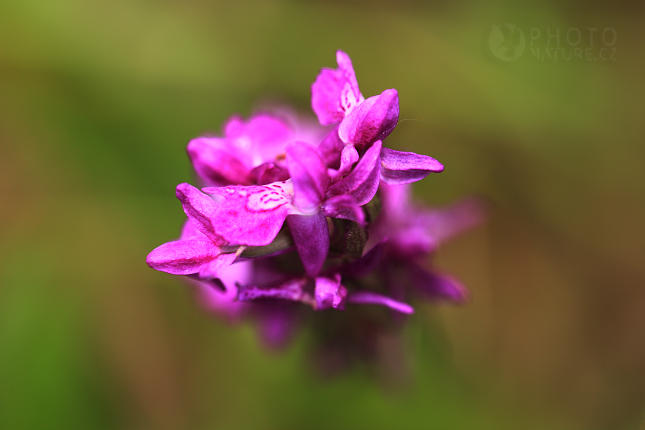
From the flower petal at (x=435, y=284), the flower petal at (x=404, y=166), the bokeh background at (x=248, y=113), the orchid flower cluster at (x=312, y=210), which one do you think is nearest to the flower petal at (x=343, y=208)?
the orchid flower cluster at (x=312, y=210)

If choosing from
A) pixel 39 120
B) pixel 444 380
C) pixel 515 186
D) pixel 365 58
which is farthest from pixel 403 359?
pixel 39 120

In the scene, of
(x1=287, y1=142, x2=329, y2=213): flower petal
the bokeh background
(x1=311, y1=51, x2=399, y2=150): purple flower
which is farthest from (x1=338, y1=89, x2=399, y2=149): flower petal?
the bokeh background

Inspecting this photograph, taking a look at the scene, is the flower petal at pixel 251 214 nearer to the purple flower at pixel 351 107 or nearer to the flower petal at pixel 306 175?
the flower petal at pixel 306 175

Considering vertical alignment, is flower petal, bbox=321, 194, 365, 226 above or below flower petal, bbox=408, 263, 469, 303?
above

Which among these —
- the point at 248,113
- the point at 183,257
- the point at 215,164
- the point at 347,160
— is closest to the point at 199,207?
the point at 183,257

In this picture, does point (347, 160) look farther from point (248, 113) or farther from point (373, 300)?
point (248, 113)

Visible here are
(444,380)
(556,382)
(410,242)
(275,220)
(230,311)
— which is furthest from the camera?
(556,382)

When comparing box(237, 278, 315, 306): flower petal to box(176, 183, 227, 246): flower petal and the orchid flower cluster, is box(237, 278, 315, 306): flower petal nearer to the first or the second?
the orchid flower cluster

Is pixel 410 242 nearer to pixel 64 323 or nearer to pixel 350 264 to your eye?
pixel 350 264
